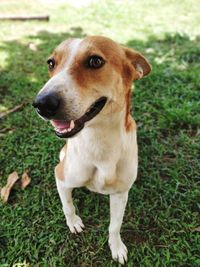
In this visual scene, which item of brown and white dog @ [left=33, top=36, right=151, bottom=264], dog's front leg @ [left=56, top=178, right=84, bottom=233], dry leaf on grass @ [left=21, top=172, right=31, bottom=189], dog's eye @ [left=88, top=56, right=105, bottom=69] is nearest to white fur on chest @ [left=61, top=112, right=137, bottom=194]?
brown and white dog @ [left=33, top=36, right=151, bottom=264]

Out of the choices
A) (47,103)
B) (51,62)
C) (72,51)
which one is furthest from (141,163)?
(47,103)

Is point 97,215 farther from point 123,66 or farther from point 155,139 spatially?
point 123,66

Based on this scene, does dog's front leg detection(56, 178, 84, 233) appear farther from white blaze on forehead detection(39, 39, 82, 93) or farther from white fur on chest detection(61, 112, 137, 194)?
white blaze on forehead detection(39, 39, 82, 93)

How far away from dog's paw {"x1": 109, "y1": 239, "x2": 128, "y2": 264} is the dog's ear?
1595 millimetres

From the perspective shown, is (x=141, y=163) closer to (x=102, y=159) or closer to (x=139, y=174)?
(x=139, y=174)

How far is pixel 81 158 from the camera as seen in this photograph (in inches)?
106

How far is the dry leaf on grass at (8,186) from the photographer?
3683mm

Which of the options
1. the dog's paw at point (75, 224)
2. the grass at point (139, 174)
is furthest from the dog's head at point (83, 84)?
the grass at point (139, 174)

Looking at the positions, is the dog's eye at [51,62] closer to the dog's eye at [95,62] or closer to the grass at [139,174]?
the dog's eye at [95,62]

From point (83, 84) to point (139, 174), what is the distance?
2.03 metres

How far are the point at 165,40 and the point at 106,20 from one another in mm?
1895

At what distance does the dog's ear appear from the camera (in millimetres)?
2609

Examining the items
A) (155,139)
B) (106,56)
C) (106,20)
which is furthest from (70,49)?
(106,20)

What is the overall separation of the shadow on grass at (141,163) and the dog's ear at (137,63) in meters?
1.56
